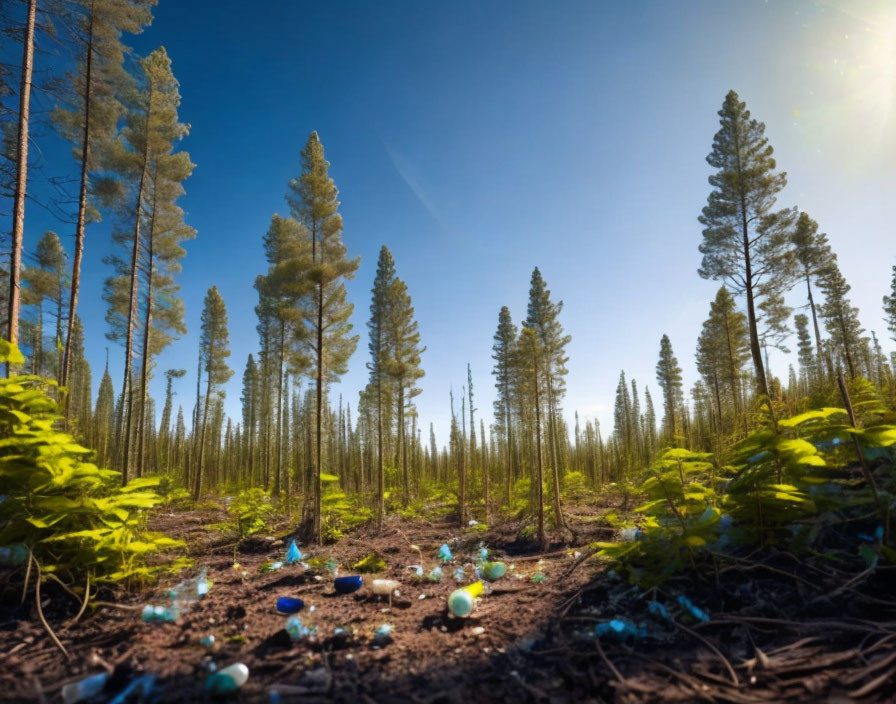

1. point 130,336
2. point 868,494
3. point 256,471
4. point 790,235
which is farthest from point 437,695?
point 256,471

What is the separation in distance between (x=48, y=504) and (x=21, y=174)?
6346 mm

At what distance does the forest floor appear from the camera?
1.97 metres

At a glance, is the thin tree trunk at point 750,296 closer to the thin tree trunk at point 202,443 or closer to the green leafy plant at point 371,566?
the green leafy plant at point 371,566

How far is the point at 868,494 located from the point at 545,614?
9.46 ft

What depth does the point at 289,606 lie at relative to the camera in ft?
11.6

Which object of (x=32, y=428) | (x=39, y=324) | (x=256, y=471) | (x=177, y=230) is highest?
(x=177, y=230)

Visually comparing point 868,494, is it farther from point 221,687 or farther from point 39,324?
point 39,324

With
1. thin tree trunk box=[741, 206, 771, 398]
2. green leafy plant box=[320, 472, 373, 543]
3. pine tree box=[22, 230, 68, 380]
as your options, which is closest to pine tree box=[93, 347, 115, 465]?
pine tree box=[22, 230, 68, 380]

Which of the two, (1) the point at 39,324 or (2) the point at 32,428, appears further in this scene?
(1) the point at 39,324

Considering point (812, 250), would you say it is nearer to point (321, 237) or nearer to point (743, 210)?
point (743, 210)

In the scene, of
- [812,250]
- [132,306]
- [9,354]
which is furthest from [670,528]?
[812,250]

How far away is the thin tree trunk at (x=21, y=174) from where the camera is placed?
5844 mm

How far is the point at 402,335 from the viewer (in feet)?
54.9

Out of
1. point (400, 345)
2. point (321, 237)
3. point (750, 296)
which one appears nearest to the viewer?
point (321, 237)
